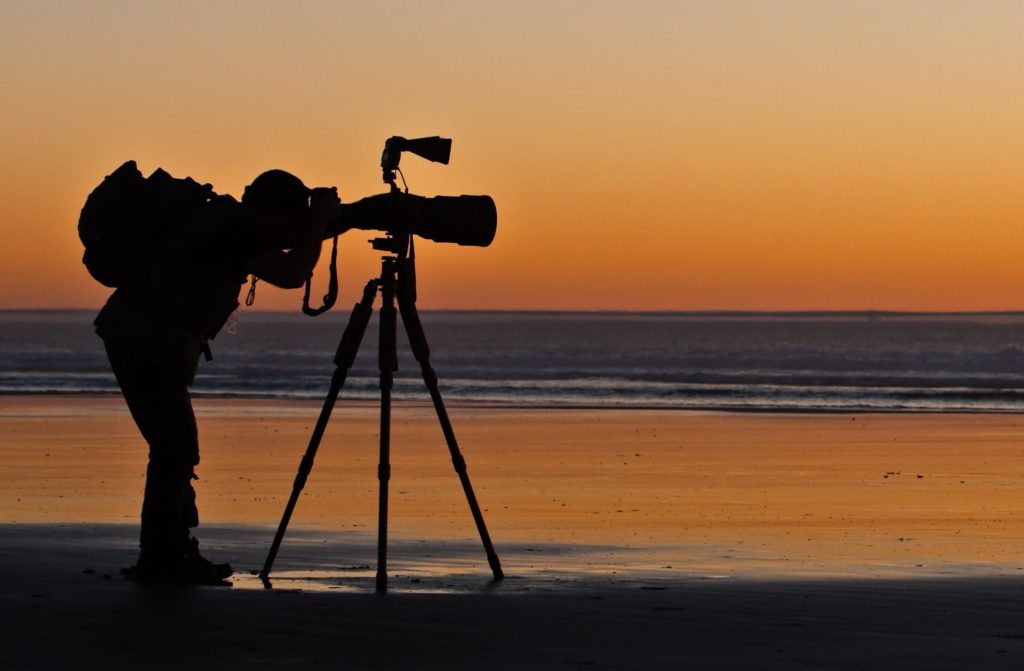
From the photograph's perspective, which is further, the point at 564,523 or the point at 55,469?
the point at 55,469

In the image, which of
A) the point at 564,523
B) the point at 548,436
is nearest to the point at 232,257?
the point at 564,523

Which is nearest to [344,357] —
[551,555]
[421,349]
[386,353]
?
[386,353]

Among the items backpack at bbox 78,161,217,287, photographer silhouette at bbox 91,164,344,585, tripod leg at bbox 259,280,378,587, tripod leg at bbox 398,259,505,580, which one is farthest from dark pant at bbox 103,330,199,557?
tripod leg at bbox 398,259,505,580

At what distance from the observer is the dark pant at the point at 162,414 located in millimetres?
5770

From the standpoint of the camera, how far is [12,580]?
5.64m

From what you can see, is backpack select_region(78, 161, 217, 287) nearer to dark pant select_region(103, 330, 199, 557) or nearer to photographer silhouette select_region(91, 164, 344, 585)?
photographer silhouette select_region(91, 164, 344, 585)

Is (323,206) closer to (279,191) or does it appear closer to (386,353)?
(279,191)

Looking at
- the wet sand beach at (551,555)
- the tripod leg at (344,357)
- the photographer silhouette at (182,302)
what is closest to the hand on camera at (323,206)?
the photographer silhouette at (182,302)

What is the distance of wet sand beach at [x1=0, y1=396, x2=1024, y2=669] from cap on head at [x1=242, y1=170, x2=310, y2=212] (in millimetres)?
1378

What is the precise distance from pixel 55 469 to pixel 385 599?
669cm

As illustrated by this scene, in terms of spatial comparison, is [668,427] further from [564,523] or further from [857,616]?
[857,616]

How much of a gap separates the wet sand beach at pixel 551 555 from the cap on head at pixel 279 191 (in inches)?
54.2

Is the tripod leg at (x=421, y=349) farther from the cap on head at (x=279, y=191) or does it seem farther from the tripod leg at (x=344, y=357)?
the cap on head at (x=279, y=191)

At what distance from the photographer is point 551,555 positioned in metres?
7.16
